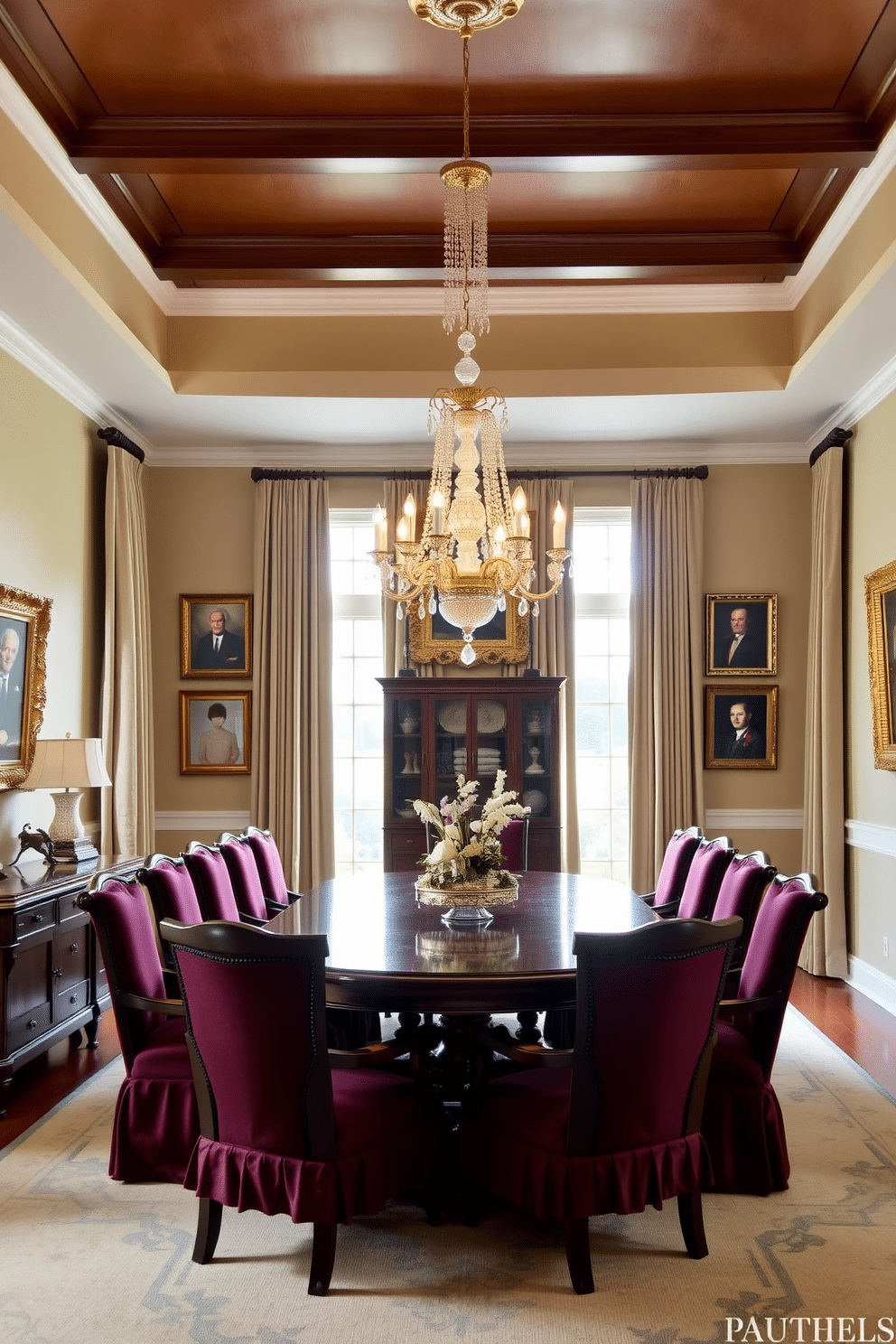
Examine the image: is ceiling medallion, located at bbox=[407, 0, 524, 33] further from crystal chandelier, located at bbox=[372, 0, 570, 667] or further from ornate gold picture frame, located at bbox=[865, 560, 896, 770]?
ornate gold picture frame, located at bbox=[865, 560, 896, 770]

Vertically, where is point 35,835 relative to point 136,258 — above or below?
below

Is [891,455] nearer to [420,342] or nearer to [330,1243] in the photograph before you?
[420,342]

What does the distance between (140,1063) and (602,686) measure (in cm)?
502

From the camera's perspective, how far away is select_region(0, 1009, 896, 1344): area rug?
271 cm


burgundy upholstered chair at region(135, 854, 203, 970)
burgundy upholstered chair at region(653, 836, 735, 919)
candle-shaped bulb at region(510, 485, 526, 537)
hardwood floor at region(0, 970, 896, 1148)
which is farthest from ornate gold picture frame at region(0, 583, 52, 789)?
burgundy upholstered chair at region(653, 836, 735, 919)

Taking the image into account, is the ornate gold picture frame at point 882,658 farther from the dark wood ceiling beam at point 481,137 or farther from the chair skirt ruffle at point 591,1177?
the chair skirt ruffle at point 591,1177

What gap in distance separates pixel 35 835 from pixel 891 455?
512cm

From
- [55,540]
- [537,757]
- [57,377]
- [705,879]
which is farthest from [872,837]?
[57,377]

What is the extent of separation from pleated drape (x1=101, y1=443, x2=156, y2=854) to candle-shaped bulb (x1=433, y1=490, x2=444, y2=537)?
332 centimetres

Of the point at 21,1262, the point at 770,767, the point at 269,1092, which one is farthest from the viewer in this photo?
the point at 770,767

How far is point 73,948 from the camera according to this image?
519cm

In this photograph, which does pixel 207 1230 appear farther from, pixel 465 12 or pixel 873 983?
pixel 873 983

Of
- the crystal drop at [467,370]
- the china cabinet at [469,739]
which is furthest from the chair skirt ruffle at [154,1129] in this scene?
the china cabinet at [469,739]

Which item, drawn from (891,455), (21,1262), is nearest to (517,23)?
(891,455)
